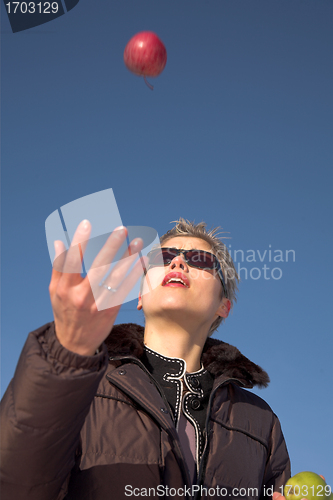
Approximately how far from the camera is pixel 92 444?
9.95ft

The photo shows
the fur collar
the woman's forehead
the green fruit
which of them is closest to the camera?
the green fruit

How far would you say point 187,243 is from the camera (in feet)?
16.8

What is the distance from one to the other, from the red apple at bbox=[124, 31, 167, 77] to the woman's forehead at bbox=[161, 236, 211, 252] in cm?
285

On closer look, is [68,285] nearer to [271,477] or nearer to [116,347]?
[116,347]

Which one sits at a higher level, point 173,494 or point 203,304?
point 203,304

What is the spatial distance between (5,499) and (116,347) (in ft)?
5.45

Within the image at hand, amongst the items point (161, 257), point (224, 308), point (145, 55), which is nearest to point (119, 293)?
point (161, 257)

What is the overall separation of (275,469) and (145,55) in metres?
5.57

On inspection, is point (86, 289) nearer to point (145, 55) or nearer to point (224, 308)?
point (224, 308)

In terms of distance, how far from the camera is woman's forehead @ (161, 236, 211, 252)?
509cm

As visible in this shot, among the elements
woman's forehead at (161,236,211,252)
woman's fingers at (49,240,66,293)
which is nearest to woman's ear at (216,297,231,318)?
woman's forehead at (161,236,211,252)

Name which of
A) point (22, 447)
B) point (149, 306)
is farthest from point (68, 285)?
point (149, 306)

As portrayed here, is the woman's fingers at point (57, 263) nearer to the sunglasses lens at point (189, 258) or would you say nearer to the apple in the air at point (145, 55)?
the sunglasses lens at point (189, 258)

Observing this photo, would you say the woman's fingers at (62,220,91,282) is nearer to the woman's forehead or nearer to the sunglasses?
the sunglasses
